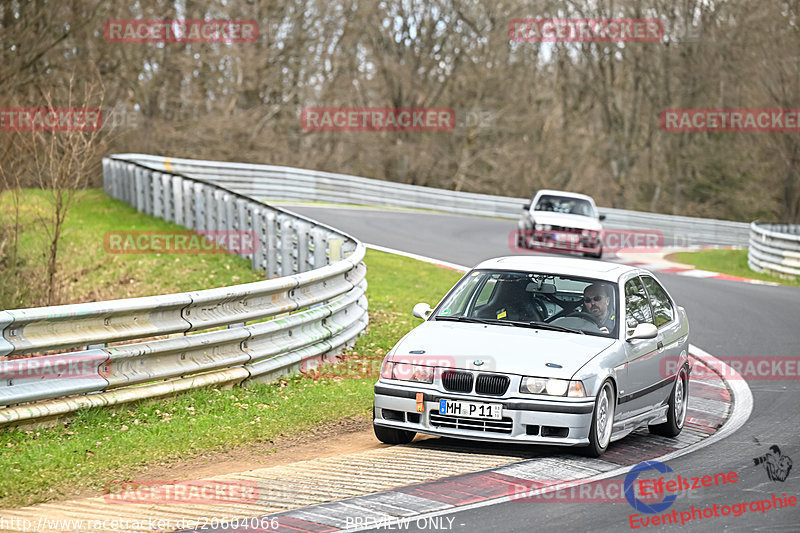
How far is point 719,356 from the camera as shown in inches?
549

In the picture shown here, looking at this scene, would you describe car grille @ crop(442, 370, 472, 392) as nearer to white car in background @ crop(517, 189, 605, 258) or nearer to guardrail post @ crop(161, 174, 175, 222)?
guardrail post @ crop(161, 174, 175, 222)

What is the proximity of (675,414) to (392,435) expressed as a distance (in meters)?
2.70

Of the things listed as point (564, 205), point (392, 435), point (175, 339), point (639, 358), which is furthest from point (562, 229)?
point (392, 435)

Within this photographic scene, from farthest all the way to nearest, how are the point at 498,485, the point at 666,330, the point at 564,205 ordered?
the point at 564,205
the point at 666,330
the point at 498,485

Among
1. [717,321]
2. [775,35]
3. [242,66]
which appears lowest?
[717,321]

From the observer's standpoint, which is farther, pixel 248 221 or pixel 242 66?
pixel 242 66

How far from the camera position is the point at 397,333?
13.6 m

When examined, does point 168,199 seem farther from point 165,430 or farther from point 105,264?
point 165,430

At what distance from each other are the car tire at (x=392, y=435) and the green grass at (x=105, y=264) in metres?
9.82

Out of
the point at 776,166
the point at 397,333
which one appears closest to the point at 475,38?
the point at 776,166

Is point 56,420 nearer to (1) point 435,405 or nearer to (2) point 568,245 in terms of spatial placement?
(1) point 435,405

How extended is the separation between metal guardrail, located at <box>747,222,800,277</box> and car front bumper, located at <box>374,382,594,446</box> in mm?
19345

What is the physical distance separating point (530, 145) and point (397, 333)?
39.9 metres

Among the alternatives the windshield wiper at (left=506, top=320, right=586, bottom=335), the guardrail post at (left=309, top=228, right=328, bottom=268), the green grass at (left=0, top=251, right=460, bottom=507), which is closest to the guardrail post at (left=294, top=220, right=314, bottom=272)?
the guardrail post at (left=309, top=228, right=328, bottom=268)
